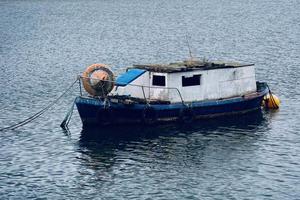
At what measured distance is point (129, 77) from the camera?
61156 millimetres

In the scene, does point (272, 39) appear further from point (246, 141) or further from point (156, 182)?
point (156, 182)

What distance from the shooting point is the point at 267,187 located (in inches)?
1805

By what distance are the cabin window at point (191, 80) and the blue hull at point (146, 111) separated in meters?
2.05

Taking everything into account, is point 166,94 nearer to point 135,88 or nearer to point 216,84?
point 135,88

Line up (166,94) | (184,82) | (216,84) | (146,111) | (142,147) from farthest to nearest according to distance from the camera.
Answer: (216,84), (184,82), (166,94), (146,111), (142,147)

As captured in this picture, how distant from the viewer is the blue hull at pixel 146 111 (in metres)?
58.7

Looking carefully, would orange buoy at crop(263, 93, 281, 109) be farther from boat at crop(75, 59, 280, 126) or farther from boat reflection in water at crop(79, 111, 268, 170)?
boat reflection in water at crop(79, 111, 268, 170)

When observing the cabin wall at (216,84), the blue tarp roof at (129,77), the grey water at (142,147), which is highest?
the blue tarp roof at (129,77)

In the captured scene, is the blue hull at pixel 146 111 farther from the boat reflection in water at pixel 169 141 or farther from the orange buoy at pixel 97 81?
the orange buoy at pixel 97 81

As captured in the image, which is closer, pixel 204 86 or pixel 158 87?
pixel 158 87

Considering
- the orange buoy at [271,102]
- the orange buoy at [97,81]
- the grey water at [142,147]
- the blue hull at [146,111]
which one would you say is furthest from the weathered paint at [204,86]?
the grey water at [142,147]

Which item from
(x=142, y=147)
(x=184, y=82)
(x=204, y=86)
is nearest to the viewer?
(x=142, y=147)

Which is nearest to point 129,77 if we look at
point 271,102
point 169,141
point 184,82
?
point 184,82

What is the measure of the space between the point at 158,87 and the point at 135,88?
2.13m
